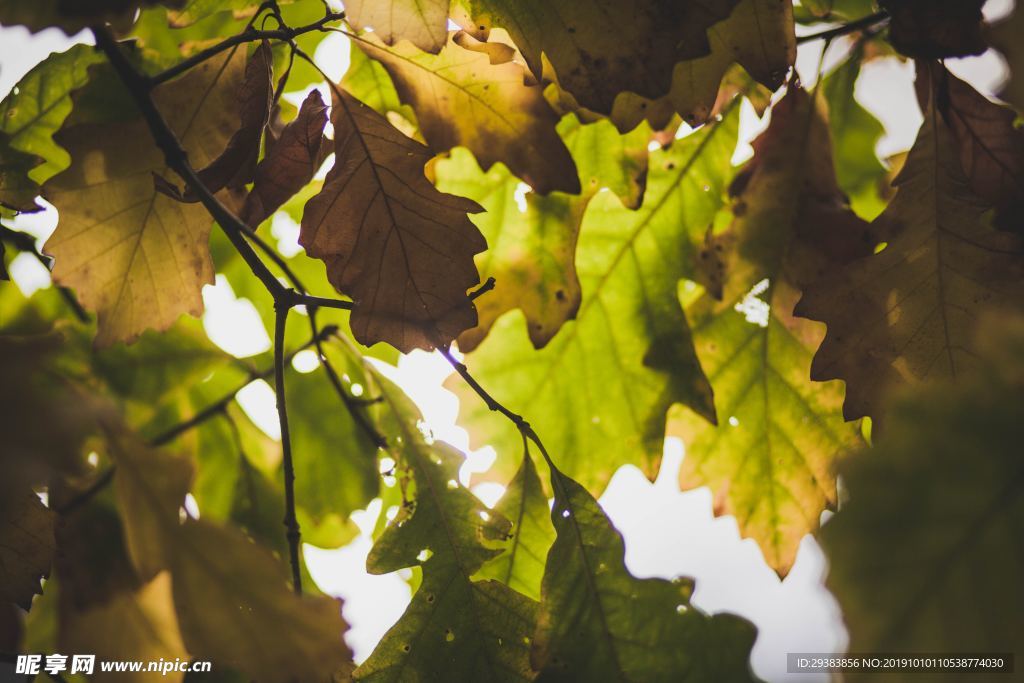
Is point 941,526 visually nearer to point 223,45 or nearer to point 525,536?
point 525,536

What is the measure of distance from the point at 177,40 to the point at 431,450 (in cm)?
57

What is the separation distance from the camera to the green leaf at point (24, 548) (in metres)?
0.61

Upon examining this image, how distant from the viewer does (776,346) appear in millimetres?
855

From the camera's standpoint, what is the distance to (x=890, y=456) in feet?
1.13

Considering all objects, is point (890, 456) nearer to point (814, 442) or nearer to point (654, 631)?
point (654, 631)

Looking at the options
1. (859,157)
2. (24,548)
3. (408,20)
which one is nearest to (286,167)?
(408,20)

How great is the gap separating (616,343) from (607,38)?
1.21 feet

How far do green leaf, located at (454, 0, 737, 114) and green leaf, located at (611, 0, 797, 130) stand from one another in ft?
0.16

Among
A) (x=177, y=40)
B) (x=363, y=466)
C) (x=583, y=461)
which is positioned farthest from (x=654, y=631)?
(x=177, y=40)

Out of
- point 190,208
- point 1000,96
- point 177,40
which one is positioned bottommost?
point 1000,96

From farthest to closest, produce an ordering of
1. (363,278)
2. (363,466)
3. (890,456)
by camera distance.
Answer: (363,466) → (363,278) → (890,456)

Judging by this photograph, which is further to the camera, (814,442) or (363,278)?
(814,442)

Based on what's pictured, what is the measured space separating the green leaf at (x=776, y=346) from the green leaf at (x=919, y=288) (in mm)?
99

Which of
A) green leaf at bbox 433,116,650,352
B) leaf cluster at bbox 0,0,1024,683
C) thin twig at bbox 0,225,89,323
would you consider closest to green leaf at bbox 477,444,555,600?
leaf cluster at bbox 0,0,1024,683
